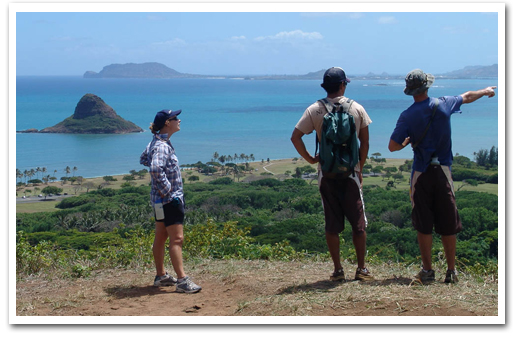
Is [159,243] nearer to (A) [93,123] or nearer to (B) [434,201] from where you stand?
(B) [434,201]

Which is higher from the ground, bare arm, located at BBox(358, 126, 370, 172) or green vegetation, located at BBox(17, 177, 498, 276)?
bare arm, located at BBox(358, 126, 370, 172)

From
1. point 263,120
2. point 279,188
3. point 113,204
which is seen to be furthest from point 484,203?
point 263,120

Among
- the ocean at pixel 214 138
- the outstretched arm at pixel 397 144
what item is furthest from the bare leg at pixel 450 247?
the ocean at pixel 214 138

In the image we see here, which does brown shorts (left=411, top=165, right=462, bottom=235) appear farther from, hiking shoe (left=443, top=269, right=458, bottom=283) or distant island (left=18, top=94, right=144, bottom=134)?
distant island (left=18, top=94, right=144, bottom=134)

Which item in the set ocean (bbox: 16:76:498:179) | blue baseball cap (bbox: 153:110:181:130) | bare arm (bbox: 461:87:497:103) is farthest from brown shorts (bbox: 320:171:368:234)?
ocean (bbox: 16:76:498:179)

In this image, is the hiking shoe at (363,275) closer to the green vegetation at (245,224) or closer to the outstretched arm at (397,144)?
the outstretched arm at (397,144)
